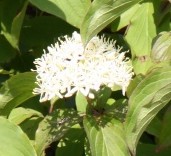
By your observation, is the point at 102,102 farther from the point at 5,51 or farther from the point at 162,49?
the point at 5,51

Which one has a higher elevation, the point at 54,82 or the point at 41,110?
the point at 54,82

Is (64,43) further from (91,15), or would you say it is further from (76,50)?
(91,15)

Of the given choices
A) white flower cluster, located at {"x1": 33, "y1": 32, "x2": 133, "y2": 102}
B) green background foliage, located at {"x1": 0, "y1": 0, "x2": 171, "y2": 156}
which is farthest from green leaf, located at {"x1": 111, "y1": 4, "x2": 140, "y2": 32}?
white flower cluster, located at {"x1": 33, "y1": 32, "x2": 133, "y2": 102}

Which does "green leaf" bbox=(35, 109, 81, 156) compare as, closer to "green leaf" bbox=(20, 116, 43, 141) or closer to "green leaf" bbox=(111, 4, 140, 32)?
"green leaf" bbox=(20, 116, 43, 141)

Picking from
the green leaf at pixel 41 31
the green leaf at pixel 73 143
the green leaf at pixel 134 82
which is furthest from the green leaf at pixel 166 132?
the green leaf at pixel 41 31

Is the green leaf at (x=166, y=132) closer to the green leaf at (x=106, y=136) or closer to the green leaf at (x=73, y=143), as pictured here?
the green leaf at (x=106, y=136)

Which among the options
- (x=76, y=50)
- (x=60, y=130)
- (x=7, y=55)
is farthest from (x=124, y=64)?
(x=7, y=55)
